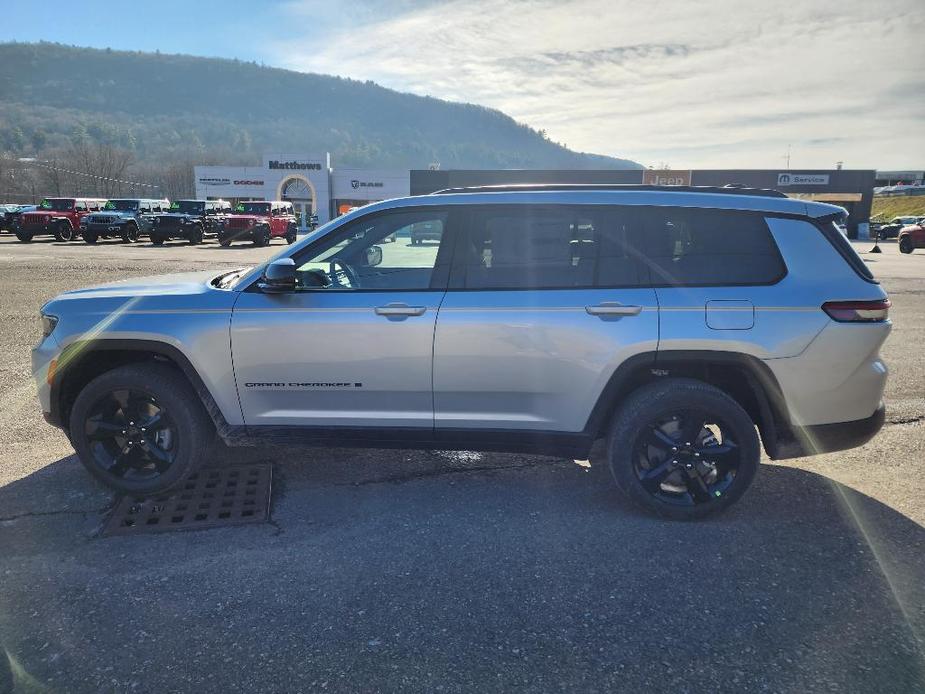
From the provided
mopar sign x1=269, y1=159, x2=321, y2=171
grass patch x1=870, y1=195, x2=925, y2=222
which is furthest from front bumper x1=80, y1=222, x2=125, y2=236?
grass patch x1=870, y1=195, x2=925, y2=222

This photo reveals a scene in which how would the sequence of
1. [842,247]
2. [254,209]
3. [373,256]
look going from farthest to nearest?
1. [254,209]
2. [373,256]
3. [842,247]

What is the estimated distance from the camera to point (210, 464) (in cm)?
420

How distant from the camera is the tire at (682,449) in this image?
3312 mm

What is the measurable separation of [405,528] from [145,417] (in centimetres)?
173

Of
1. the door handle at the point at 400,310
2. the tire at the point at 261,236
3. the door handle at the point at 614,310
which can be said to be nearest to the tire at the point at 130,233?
the tire at the point at 261,236

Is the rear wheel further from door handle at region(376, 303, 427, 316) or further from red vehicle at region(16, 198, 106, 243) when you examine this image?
door handle at region(376, 303, 427, 316)

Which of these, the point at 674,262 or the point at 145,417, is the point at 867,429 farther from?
the point at 145,417

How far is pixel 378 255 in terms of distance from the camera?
3.87 meters

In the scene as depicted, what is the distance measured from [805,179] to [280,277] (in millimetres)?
57074

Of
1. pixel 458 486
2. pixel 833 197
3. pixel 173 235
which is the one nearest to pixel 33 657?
pixel 458 486

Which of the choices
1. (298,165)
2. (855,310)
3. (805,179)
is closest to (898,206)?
(805,179)

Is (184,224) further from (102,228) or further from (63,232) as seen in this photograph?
(63,232)

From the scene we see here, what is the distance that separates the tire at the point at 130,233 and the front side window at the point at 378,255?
27.0m

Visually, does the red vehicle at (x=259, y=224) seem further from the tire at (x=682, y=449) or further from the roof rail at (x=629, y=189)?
the tire at (x=682, y=449)
